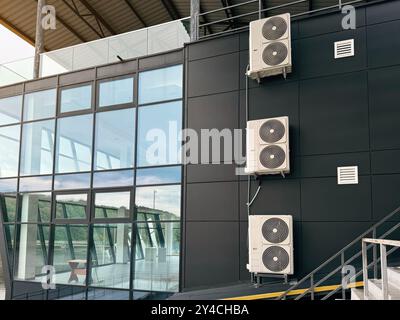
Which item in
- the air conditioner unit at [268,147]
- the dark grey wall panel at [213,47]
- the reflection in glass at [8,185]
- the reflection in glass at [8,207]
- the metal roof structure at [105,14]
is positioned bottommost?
the reflection in glass at [8,207]

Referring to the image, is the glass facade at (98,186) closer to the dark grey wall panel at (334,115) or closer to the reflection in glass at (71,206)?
the reflection in glass at (71,206)

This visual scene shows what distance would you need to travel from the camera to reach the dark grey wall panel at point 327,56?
5.46m

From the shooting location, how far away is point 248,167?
18.2 ft

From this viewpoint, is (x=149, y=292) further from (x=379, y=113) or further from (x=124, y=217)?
(x=379, y=113)

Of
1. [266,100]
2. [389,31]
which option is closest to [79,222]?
[266,100]

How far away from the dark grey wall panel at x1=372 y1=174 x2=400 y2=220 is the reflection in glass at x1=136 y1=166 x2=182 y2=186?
3159 mm

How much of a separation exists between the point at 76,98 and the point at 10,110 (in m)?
2.14

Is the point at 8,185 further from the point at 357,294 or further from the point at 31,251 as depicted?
the point at 357,294

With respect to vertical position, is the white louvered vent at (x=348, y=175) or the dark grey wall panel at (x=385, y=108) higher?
the dark grey wall panel at (x=385, y=108)

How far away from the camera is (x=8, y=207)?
8492 millimetres

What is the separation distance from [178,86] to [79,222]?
3.39 metres

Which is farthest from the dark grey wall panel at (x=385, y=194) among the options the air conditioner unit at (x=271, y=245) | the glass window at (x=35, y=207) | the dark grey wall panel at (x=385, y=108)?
the glass window at (x=35, y=207)

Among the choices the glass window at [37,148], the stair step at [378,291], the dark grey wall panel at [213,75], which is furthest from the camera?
the glass window at [37,148]

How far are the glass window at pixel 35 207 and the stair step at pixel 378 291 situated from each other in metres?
6.43
